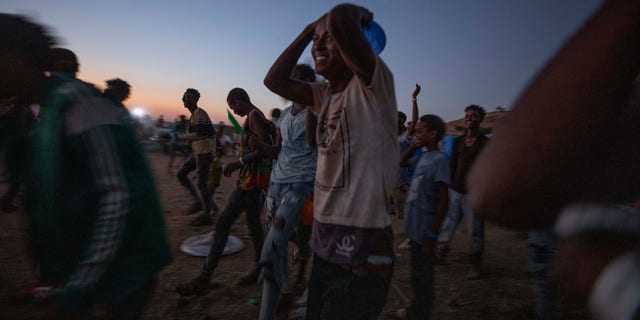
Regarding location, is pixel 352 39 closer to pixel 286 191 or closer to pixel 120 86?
pixel 286 191

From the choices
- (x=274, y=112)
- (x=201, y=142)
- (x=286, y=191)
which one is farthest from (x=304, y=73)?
(x=274, y=112)

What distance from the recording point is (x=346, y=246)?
168 centimetres

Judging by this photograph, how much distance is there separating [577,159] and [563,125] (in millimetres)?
66

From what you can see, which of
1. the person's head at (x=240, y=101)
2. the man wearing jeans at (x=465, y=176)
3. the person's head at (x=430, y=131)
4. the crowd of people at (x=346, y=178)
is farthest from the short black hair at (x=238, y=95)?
the man wearing jeans at (x=465, y=176)

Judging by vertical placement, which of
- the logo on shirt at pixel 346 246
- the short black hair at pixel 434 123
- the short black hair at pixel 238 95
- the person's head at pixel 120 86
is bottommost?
the logo on shirt at pixel 346 246

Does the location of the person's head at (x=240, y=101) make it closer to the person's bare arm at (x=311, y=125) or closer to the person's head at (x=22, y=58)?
the person's bare arm at (x=311, y=125)

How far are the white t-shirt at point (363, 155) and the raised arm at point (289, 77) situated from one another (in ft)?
1.60

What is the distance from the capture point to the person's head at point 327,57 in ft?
6.01

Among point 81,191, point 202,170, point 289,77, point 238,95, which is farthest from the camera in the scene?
point 202,170

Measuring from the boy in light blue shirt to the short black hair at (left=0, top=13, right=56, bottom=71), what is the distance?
9.06 ft

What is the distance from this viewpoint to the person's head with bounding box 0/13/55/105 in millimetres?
1285

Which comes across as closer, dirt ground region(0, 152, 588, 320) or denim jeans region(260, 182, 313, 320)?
denim jeans region(260, 182, 313, 320)

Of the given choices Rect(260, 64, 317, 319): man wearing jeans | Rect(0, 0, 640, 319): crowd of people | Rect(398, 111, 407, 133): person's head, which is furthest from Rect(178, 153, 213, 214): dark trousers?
Rect(398, 111, 407, 133): person's head

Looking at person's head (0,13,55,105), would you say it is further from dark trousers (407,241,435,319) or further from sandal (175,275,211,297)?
dark trousers (407,241,435,319)
